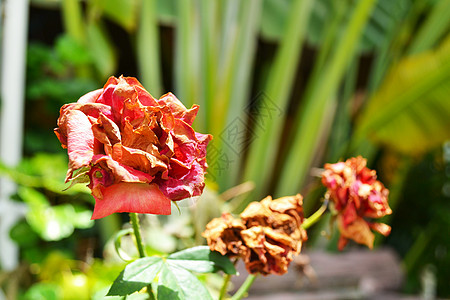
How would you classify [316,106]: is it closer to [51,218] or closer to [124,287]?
[51,218]

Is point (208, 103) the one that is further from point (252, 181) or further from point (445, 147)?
point (445, 147)

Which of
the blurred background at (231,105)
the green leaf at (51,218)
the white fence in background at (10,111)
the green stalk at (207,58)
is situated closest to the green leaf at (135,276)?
the blurred background at (231,105)

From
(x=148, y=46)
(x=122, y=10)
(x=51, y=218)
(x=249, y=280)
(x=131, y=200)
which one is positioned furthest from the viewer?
(x=148, y=46)

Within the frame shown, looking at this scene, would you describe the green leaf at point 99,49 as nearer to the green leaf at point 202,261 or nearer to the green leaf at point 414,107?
the green leaf at point 414,107

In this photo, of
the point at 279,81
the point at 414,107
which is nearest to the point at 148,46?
the point at 279,81

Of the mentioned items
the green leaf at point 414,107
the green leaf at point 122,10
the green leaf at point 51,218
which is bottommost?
the green leaf at point 51,218

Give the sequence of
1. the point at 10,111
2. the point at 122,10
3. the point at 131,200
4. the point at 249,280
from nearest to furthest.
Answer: the point at 131,200
the point at 249,280
the point at 10,111
the point at 122,10

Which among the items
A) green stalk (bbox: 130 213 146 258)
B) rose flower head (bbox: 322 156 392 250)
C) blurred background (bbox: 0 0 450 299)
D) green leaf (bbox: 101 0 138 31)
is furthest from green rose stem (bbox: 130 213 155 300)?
green leaf (bbox: 101 0 138 31)

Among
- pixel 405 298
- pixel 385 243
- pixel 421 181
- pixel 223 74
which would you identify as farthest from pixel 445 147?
pixel 223 74

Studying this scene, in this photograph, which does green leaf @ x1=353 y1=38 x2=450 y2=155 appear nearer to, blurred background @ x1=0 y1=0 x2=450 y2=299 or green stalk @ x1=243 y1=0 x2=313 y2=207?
blurred background @ x1=0 y1=0 x2=450 y2=299
